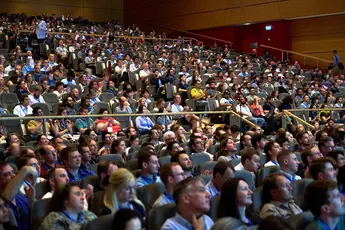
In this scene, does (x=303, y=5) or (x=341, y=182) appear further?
(x=303, y=5)

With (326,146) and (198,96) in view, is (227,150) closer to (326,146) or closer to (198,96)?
(326,146)

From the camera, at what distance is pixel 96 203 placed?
331 centimetres

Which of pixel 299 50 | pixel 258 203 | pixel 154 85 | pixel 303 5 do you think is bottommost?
pixel 258 203

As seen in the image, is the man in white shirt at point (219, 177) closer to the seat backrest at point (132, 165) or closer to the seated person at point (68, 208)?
the seat backrest at point (132, 165)

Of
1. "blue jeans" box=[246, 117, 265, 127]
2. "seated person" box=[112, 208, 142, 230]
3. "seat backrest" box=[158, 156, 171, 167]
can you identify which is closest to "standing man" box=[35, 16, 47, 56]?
"blue jeans" box=[246, 117, 265, 127]

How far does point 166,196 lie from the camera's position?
3301mm

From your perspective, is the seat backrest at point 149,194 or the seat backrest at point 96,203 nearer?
the seat backrest at point 96,203

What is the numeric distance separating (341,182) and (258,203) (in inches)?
25.6

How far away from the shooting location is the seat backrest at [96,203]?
3.29m

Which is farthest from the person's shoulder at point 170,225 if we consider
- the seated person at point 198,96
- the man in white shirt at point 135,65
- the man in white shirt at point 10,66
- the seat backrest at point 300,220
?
the man in white shirt at point 135,65

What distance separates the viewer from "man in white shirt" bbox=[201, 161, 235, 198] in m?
3.62

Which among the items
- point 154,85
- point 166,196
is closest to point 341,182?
point 166,196

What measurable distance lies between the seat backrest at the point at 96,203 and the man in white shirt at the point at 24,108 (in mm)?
4137

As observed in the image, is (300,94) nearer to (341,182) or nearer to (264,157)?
(264,157)
